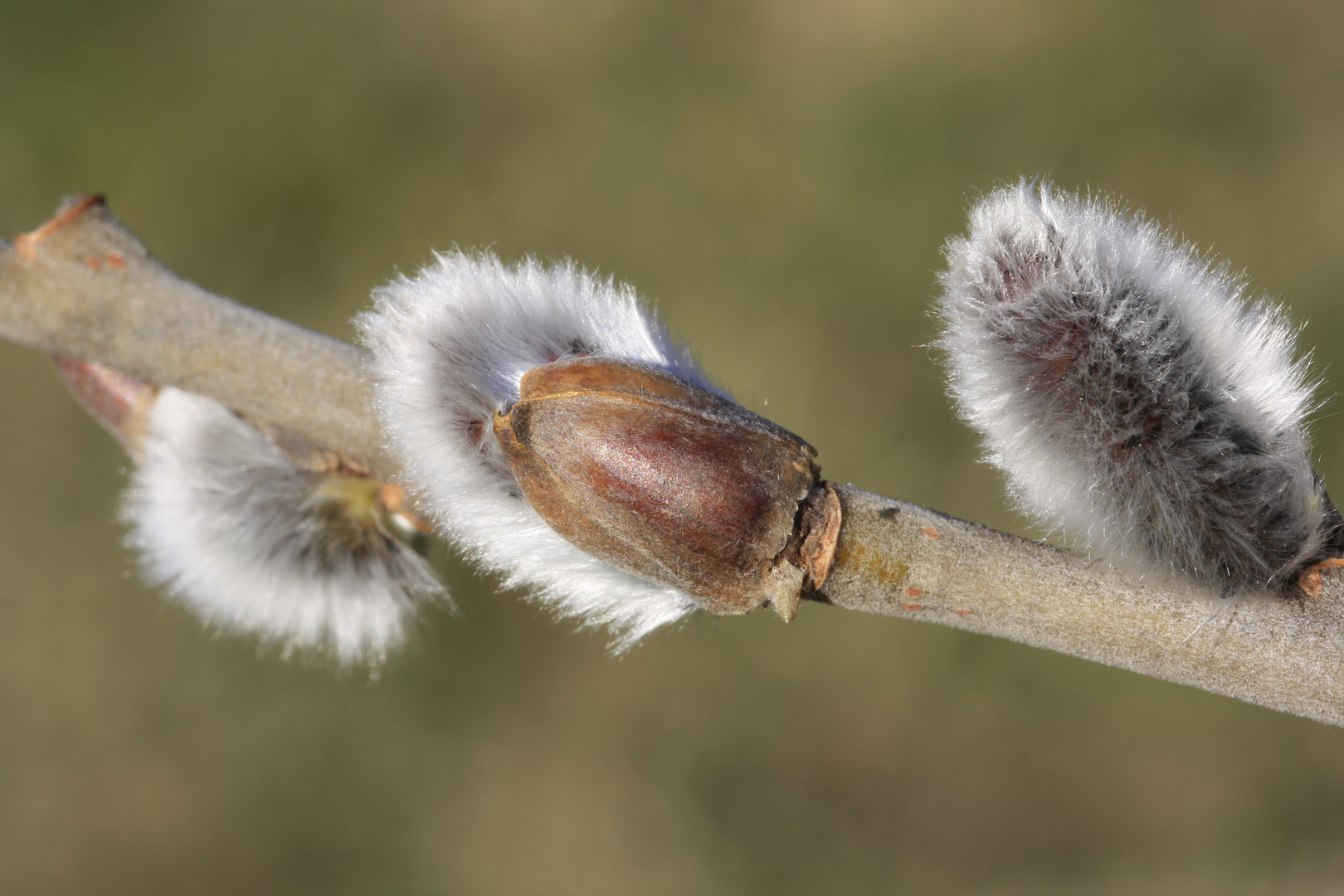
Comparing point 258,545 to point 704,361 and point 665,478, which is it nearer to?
point 665,478

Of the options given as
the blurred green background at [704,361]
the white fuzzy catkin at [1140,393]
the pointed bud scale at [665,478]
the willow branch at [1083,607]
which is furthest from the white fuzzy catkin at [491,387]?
the blurred green background at [704,361]

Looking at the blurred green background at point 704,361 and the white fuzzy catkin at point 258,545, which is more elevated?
the blurred green background at point 704,361

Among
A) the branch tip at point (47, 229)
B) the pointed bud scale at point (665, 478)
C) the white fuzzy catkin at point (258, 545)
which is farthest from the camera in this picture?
the white fuzzy catkin at point (258, 545)

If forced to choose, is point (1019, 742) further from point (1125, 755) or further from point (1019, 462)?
point (1019, 462)

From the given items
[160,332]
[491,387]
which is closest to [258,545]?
[160,332]

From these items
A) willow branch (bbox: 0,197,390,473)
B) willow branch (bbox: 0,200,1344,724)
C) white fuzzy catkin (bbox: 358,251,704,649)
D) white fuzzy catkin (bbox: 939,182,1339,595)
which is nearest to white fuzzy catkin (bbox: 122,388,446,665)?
willow branch (bbox: 0,197,390,473)

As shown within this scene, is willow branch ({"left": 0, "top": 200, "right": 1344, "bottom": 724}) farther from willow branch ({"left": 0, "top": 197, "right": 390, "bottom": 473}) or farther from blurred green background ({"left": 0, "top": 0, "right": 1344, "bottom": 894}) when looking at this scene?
blurred green background ({"left": 0, "top": 0, "right": 1344, "bottom": 894})

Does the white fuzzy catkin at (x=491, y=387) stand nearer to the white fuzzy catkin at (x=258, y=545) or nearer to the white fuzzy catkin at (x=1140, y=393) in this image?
the white fuzzy catkin at (x=1140, y=393)
